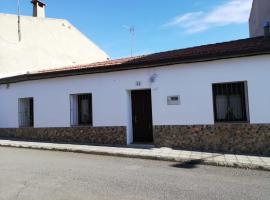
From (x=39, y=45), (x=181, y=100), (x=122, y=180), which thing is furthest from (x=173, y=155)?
(x=39, y=45)

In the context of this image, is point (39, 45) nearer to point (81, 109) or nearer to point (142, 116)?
point (81, 109)

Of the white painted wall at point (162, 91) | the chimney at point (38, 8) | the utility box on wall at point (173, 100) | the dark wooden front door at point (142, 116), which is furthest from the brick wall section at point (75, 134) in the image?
the chimney at point (38, 8)

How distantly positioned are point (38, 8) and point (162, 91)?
1551 cm

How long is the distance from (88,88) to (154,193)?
22.9 ft

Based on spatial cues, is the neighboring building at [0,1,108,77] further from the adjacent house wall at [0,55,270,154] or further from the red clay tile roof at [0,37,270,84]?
the adjacent house wall at [0,55,270,154]

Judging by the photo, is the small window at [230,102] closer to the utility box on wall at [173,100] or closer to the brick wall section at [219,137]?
the brick wall section at [219,137]

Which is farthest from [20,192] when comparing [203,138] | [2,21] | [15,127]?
[2,21]

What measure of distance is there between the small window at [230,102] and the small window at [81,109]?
208 inches

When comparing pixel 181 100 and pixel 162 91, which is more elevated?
pixel 162 91

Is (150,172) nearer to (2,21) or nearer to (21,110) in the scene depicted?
(21,110)

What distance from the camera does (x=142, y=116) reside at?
36.4 ft

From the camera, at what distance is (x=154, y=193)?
521 cm

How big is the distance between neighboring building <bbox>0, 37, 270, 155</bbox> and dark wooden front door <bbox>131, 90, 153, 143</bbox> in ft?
0.13

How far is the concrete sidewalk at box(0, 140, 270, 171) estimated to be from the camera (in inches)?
292
